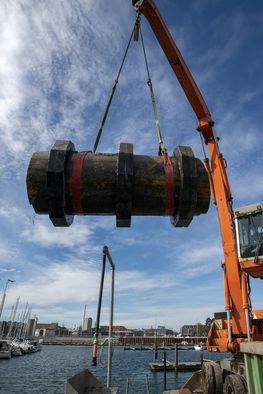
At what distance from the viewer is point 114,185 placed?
2611mm

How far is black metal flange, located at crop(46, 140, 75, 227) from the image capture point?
8.26ft

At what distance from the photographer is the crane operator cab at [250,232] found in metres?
12.5

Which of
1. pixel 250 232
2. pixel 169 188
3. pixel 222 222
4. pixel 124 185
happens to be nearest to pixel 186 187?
pixel 169 188

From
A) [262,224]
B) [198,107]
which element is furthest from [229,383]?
[198,107]

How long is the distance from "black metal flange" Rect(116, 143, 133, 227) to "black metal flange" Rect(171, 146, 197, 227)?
1.38ft

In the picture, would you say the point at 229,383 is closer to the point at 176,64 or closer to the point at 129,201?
the point at 129,201

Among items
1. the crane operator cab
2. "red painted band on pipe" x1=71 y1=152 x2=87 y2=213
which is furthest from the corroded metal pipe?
the crane operator cab

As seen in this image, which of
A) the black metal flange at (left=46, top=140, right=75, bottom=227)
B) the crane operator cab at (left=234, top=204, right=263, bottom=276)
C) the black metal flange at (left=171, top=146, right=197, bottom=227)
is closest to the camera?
the black metal flange at (left=46, top=140, right=75, bottom=227)

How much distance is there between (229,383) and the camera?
12.1 meters

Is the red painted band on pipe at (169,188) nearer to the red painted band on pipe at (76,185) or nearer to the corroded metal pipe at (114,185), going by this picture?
the corroded metal pipe at (114,185)

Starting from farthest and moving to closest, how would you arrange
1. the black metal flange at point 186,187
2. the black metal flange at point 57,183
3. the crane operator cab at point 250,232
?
the crane operator cab at point 250,232
the black metal flange at point 186,187
the black metal flange at point 57,183

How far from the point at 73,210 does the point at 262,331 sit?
531 inches

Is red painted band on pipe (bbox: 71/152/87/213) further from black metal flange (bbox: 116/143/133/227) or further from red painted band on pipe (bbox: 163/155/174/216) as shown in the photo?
red painted band on pipe (bbox: 163/155/174/216)

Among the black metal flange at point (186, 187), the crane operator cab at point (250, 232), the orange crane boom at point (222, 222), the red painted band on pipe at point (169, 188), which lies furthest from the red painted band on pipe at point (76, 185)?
the crane operator cab at point (250, 232)
